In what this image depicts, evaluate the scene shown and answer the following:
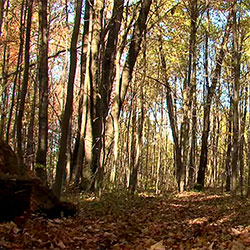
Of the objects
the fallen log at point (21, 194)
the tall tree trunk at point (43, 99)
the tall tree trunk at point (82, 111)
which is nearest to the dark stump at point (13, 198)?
the fallen log at point (21, 194)

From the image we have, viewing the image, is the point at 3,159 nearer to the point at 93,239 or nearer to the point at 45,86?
the point at 93,239

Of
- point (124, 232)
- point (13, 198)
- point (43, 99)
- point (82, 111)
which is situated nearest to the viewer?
point (13, 198)

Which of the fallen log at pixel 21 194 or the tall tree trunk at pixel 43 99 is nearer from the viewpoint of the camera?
the fallen log at pixel 21 194

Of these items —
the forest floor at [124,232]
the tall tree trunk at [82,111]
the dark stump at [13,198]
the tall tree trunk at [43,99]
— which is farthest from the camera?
the tall tree trunk at [82,111]

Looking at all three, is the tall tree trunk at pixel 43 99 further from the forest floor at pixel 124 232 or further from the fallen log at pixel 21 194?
the fallen log at pixel 21 194

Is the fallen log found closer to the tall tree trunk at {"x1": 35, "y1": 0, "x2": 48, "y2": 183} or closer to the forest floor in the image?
the forest floor

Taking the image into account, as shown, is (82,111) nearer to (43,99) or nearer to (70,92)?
(43,99)

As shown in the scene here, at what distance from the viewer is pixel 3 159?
6523 millimetres

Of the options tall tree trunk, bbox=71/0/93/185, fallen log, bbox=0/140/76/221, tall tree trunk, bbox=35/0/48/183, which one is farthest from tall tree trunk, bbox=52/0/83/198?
tall tree trunk, bbox=71/0/93/185

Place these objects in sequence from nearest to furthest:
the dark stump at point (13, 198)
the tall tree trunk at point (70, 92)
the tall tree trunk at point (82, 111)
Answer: the dark stump at point (13, 198)
the tall tree trunk at point (70, 92)
the tall tree trunk at point (82, 111)

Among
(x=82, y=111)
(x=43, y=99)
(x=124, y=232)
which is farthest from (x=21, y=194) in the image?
(x=82, y=111)

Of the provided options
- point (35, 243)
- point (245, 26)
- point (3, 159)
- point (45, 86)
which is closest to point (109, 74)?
point (45, 86)

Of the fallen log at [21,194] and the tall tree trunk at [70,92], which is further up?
the tall tree trunk at [70,92]

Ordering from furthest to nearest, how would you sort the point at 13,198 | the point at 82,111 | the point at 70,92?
the point at 82,111, the point at 70,92, the point at 13,198
